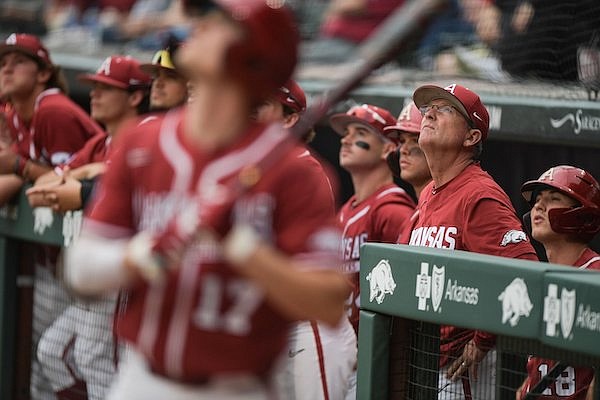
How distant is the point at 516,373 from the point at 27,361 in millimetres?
2790

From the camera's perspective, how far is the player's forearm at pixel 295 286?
229 centimetres

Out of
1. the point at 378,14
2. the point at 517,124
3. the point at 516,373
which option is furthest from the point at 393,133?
the point at 378,14

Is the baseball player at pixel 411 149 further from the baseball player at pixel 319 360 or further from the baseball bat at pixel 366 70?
the baseball bat at pixel 366 70

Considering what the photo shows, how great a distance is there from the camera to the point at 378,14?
29.2ft

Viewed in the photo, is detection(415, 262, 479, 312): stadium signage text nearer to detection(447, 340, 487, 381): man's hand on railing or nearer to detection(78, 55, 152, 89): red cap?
detection(447, 340, 487, 381): man's hand on railing

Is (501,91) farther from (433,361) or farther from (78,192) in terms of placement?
(433,361)

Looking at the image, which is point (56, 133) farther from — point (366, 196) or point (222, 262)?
point (222, 262)

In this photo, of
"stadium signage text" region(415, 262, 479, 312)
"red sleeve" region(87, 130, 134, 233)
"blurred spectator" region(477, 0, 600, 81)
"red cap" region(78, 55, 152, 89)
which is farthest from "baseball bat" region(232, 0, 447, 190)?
"blurred spectator" region(477, 0, 600, 81)

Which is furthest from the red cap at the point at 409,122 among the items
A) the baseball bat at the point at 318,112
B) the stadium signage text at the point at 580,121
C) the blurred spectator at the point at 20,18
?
the blurred spectator at the point at 20,18

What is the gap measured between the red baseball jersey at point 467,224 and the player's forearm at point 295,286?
1.54 m

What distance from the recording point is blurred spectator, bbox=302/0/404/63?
8.84 m

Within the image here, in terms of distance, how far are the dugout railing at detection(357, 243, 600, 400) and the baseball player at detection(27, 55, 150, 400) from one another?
4.27 ft

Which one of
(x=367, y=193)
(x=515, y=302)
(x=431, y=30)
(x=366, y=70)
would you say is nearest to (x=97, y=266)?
(x=366, y=70)

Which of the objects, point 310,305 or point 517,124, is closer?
point 310,305
